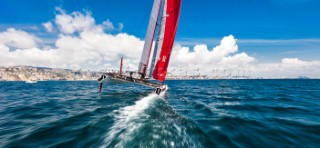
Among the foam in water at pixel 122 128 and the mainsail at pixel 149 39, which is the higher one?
the mainsail at pixel 149 39

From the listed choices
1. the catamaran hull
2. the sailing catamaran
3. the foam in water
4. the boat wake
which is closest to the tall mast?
the sailing catamaran

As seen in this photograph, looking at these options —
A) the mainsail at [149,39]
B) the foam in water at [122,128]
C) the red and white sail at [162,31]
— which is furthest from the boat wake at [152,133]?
the mainsail at [149,39]

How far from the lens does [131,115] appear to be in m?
9.78

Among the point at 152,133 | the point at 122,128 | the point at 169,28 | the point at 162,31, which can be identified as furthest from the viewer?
the point at 162,31

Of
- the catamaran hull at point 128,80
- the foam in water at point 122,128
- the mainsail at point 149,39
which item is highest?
the mainsail at point 149,39

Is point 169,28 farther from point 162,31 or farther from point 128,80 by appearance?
point 128,80

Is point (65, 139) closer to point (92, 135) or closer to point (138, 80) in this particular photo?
point (92, 135)

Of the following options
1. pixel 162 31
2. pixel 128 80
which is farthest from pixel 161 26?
pixel 128 80

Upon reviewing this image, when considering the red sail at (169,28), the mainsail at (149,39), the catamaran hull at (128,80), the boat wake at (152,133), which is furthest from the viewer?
the mainsail at (149,39)

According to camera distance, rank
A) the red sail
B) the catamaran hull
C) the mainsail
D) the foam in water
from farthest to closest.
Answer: the mainsail → the red sail → the catamaran hull → the foam in water

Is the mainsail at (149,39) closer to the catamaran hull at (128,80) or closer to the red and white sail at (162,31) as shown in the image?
the red and white sail at (162,31)

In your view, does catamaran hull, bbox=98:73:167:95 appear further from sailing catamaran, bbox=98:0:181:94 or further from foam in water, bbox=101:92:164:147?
foam in water, bbox=101:92:164:147

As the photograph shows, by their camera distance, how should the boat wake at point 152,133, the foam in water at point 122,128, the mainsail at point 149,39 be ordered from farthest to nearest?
the mainsail at point 149,39
the foam in water at point 122,128
the boat wake at point 152,133

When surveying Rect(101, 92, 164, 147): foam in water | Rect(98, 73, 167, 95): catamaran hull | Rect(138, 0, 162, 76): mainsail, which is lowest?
Rect(101, 92, 164, 147): foam in water
